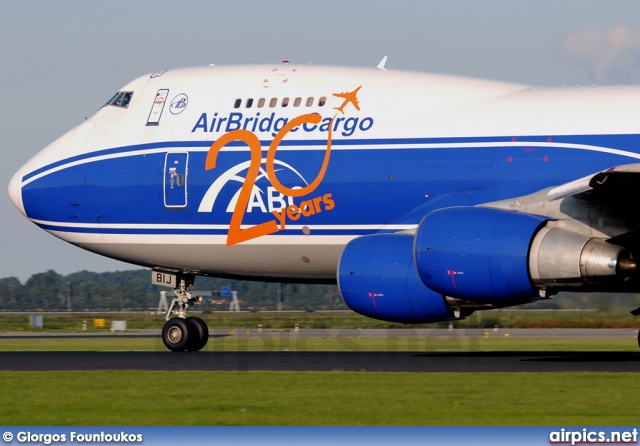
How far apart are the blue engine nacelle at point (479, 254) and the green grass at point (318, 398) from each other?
2005mm

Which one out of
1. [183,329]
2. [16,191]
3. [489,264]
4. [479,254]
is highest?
[16,191]

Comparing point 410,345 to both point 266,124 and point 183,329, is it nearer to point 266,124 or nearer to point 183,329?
point 183,329

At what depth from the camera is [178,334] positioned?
92.9 feet

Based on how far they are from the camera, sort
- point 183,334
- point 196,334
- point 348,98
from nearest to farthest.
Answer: point 348,98 < point 183,334 < point 196,334

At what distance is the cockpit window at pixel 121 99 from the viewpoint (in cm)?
2953

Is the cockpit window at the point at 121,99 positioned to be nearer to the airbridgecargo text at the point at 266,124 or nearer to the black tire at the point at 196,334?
the airbridgecargo text at the point at 266,124

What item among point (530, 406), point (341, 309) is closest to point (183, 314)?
point (530, 406)

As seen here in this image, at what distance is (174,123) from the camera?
93.0 ft

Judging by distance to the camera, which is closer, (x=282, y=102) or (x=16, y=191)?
(x=282, y=102)

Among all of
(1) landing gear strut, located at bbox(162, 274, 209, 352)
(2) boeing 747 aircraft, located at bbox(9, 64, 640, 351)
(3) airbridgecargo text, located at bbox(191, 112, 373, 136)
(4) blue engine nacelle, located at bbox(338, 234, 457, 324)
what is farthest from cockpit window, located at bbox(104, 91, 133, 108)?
(4) blue engine nacelle, located at bbox(338, 234, 457, 324)

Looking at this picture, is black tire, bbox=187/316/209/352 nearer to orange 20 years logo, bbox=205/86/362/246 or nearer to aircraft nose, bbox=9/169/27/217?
orange 20 years logo, bbox=205/86/362/246

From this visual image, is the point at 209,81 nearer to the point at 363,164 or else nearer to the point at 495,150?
the point at 363,164

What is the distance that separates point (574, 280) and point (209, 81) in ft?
34.6

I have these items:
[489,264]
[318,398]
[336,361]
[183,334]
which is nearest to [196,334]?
[183,334]
